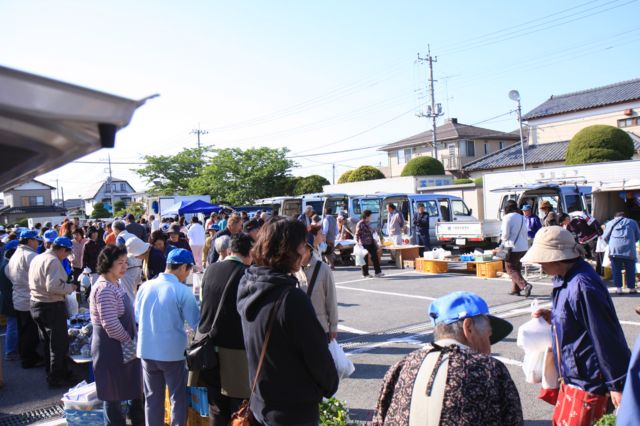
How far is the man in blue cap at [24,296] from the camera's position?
6930 millimetres

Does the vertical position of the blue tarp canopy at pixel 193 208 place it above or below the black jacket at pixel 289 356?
above

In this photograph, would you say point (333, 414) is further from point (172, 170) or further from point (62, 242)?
point (172, 170)

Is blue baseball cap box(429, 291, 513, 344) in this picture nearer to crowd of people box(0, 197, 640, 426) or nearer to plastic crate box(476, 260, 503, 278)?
crowd of people box(0, 197, 640, 426)

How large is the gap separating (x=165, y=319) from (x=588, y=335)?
299 cm

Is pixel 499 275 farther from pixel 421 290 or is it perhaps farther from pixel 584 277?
pixel 584 277

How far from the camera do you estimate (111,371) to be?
4.33m

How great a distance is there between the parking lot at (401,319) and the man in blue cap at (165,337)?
179 centimetres

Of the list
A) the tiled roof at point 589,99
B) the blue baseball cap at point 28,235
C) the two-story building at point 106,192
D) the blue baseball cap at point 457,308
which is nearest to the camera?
the blue baseball cap at point 457,308

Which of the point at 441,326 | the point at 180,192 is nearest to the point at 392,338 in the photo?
the point at 441,326

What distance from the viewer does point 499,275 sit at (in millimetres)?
12664

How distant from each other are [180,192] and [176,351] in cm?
4773

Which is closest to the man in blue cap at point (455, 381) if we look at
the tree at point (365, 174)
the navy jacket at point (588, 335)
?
the navy jacket at point (588, 335)

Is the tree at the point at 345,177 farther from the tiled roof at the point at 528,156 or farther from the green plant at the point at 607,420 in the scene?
the green plant at the point at 607,420

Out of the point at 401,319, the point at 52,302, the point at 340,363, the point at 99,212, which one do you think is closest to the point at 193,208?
the point at 401,319
